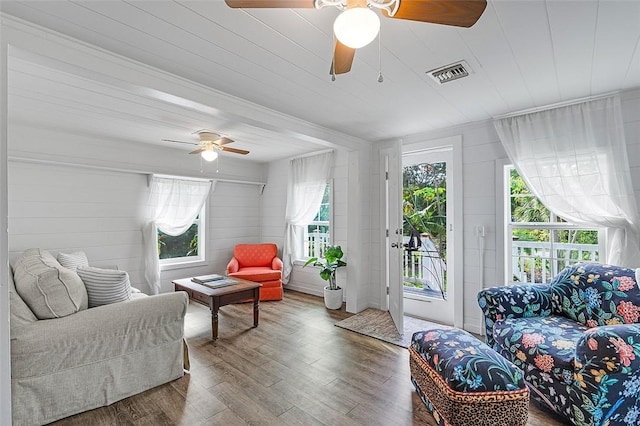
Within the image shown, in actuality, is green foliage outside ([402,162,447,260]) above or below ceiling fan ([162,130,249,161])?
below

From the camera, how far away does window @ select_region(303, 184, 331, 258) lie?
16.3 ft

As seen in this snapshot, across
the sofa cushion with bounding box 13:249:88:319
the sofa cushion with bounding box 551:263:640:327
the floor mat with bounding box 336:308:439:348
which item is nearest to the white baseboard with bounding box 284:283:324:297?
the floor mat with bounding box 336:308:439:348

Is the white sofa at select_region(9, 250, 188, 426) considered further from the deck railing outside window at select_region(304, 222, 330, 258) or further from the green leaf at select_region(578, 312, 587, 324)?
the green leaf at select_region(578, 312, 587, 324)

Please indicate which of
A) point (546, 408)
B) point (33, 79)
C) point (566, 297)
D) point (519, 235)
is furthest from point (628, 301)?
point (33, 79)

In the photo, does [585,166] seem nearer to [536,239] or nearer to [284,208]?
[536,239]

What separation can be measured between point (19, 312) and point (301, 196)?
3757mm

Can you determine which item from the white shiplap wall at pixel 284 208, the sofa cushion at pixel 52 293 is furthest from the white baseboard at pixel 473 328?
the sofa cushion at pixel 52 293

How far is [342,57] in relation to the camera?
4.64ft

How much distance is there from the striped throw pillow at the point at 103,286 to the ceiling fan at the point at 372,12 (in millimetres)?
2211

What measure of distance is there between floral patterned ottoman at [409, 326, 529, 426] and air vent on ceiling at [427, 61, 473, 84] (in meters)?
1.94

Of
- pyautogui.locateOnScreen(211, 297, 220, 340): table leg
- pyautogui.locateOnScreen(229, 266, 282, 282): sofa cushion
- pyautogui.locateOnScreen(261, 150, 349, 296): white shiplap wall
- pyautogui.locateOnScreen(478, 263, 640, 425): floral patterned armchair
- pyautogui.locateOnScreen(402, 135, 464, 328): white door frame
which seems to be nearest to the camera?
pyautogui.locateOnScreen(478, 263, 640, 425): floral patterned armchair

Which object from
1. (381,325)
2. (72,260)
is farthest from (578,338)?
(72,260)

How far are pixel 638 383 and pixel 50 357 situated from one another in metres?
3.42

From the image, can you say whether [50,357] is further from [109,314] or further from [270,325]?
[270,325]
